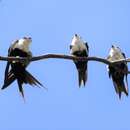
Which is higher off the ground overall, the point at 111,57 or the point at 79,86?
the point at 111,57

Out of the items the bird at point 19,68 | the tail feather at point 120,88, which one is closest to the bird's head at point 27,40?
the bird at point 19,68

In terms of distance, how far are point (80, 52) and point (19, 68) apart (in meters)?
1.54

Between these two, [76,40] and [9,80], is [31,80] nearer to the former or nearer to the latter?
[9,80]

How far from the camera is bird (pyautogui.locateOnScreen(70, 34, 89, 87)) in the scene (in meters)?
9.33

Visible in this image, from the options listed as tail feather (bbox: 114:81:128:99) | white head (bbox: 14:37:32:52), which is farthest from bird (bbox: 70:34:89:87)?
white head (bbox: 14:37:32:52)

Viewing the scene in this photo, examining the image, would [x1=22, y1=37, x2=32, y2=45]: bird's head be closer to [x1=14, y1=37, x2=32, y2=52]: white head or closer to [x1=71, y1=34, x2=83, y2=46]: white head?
[x1=14, y1=37, x2=32, y2=52]: white head

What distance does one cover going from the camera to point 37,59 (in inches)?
276

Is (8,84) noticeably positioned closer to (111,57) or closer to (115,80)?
(115,80)

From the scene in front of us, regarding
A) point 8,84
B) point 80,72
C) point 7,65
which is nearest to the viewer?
point 8,84

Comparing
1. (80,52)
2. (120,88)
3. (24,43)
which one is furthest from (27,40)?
(120,88)

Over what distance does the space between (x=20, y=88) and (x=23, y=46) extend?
1.46 m

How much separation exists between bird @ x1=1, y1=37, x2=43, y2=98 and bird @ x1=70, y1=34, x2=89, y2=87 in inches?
31.6

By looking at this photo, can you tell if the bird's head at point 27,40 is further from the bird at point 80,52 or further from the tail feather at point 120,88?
the tail feather at point 120,88

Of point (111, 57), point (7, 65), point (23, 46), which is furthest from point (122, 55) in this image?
point (7, 65)
